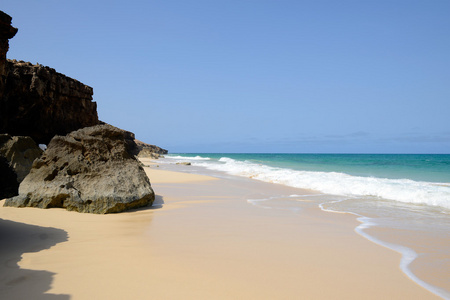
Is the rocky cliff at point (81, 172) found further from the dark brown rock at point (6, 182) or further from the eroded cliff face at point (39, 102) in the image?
the eroded cliff face at point (39, 102)

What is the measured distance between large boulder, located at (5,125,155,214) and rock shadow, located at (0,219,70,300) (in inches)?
45.1

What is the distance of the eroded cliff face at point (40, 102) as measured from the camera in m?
17.4

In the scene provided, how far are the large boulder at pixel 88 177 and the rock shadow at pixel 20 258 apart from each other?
115 centimetres

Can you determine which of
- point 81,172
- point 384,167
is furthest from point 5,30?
point 384,167

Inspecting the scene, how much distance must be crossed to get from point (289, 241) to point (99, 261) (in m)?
2.14

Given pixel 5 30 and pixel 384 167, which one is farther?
pixel 384 167

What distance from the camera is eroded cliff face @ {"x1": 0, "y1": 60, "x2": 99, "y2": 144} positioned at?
17.4m

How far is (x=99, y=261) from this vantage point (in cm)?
280

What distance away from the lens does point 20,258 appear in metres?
2.81

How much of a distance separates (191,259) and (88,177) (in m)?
3.61

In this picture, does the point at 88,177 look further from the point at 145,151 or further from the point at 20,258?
the point at 145,151

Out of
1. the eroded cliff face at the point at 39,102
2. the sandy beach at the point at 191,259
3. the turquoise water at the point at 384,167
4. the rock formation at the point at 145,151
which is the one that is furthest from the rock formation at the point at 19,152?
the rock formation at the point at 145,151

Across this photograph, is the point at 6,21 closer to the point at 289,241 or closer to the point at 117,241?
the point at 117,241

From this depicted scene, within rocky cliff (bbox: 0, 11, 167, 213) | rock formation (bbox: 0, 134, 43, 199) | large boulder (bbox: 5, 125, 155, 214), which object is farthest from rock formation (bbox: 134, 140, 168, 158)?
large boulder (bbox: 5, 125, 155, 214)
